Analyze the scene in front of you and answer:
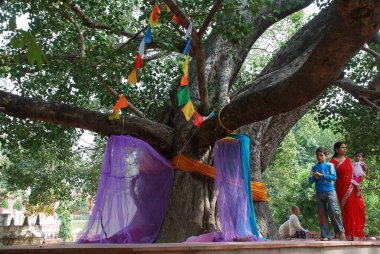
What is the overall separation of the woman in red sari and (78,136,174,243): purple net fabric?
2143 millimetres

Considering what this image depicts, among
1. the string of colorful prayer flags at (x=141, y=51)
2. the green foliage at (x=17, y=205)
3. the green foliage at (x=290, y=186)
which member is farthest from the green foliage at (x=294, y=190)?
the green foliage at (x=17, y=205)

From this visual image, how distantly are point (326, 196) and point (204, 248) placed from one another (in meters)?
2.24

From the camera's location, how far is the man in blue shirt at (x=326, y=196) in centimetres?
548

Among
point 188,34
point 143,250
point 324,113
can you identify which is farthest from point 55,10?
point 324,113

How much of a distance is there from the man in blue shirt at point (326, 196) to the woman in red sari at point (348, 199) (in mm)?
383

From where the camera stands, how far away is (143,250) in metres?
3.61

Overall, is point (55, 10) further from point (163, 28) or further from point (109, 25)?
point (163, 28)

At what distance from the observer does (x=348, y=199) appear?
5.92 meters

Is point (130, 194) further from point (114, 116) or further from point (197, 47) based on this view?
point (197, 47)

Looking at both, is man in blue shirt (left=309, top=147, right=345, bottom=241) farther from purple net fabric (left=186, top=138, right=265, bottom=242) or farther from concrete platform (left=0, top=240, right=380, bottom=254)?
purple net fabric (left=186, top=138, right=265, bottom=242)

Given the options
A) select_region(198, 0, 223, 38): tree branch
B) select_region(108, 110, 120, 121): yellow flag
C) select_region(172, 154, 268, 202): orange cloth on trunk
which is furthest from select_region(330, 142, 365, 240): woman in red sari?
select_region(108, 110, 120, 121): yellow flag

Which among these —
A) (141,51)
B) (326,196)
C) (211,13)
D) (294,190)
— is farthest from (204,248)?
(294,190)

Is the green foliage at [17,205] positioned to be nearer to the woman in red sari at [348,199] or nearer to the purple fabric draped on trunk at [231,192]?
the purple fabric draped on trunk at [231,192]

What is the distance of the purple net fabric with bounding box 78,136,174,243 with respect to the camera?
5.35 metres
